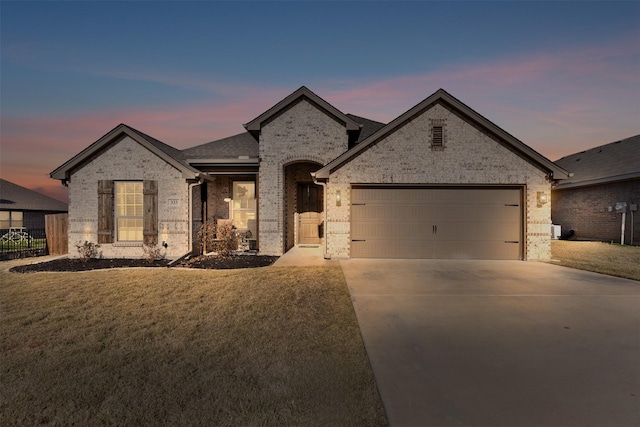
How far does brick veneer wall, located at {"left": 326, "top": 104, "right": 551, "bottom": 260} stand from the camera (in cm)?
1109

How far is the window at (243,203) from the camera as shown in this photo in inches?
545

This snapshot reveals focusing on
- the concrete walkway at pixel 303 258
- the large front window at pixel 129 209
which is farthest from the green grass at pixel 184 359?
the large front window at pixel 129 209

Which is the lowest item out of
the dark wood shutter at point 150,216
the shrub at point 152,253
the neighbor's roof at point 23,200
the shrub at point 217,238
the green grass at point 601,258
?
the green grass at point 601,258

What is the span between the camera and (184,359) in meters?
3.74

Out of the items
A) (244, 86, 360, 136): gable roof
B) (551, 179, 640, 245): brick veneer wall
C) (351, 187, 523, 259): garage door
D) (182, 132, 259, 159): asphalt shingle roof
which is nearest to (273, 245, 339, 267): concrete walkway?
(351, 187, 523, 259): garage door

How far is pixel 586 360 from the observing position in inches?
149

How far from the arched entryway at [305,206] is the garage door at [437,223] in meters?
3.74

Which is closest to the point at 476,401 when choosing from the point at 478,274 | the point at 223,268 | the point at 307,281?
the point at 307,281

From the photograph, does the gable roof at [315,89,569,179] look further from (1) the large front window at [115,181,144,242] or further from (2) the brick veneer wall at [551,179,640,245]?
(2) the brick veneer wall at [551,179,640,245]

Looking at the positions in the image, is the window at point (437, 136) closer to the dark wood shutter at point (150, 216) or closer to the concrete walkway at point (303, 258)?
the concrete walkway at point (303, 258)

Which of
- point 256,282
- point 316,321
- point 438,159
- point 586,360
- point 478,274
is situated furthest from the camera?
point 438,159

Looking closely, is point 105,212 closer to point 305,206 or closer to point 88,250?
point 88,250

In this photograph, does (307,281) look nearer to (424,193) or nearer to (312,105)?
(424,193)

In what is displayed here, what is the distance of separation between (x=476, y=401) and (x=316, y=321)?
2.56 meters
